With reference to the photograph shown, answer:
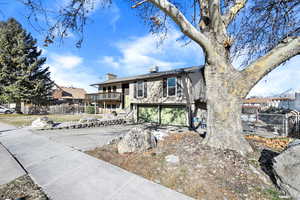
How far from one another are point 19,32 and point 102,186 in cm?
2942

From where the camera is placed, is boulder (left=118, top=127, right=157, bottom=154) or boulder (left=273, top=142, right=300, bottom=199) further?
boulder (left=118, top=127, right=157, bottom=154)

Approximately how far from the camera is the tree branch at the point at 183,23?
3.75 meters

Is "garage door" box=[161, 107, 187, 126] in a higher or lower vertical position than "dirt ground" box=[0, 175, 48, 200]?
higher

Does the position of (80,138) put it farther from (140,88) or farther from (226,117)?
(140,88)

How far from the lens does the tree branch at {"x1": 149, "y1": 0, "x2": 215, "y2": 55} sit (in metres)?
3.75

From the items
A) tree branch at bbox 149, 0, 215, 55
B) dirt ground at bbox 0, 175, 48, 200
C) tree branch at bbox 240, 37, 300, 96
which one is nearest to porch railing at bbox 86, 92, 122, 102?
tree branch at bbox 149, 0, 215, 55

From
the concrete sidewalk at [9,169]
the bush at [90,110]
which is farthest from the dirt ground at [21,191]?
the bush at [90,110]

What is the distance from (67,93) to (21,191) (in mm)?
38879

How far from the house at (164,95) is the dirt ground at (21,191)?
11.0 m

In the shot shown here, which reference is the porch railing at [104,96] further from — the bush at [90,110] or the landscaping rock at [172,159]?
the landscaping rock at [172,159]

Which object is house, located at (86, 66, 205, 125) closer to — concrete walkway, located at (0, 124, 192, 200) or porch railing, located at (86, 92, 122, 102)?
porch railing, located at (86, 92, 122, 102)

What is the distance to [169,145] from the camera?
5.18m

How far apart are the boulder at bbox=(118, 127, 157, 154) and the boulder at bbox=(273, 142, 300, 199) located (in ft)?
11.1

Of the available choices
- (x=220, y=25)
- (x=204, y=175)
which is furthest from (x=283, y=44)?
(x=204, y=175)
